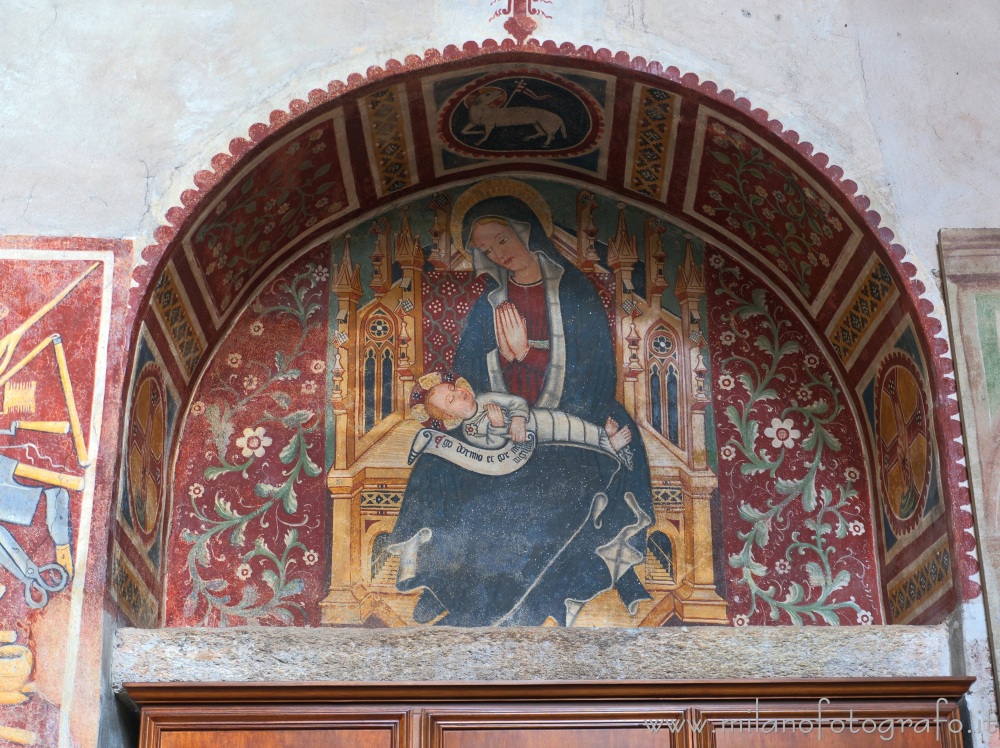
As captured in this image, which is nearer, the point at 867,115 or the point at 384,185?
the point at 867,115

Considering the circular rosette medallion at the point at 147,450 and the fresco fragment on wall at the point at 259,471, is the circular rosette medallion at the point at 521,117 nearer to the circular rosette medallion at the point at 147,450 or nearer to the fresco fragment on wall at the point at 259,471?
the fresco fragment on wall at the point at 259,471

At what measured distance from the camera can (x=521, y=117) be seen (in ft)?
18.2

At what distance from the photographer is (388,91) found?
5211 millimetres

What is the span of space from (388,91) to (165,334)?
1177 mm

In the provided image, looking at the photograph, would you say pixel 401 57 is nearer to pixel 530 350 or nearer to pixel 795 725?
pixel 530 350

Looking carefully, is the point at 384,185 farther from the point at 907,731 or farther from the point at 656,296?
the point at 907,731

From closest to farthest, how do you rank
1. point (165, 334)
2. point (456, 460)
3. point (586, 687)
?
point (586, 687), point (165, 334), point (456, 460)

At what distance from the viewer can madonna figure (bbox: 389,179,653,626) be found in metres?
5.24

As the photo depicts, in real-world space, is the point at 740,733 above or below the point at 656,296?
below

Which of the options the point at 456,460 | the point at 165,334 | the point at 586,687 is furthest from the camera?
the point at 456,460

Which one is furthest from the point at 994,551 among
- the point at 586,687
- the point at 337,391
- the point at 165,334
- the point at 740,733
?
the point at 165,334

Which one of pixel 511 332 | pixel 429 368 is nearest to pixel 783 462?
pixel 511 332

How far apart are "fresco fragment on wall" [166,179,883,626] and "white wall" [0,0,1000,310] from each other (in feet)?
2.65

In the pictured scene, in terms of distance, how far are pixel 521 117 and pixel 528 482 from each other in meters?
1.39
